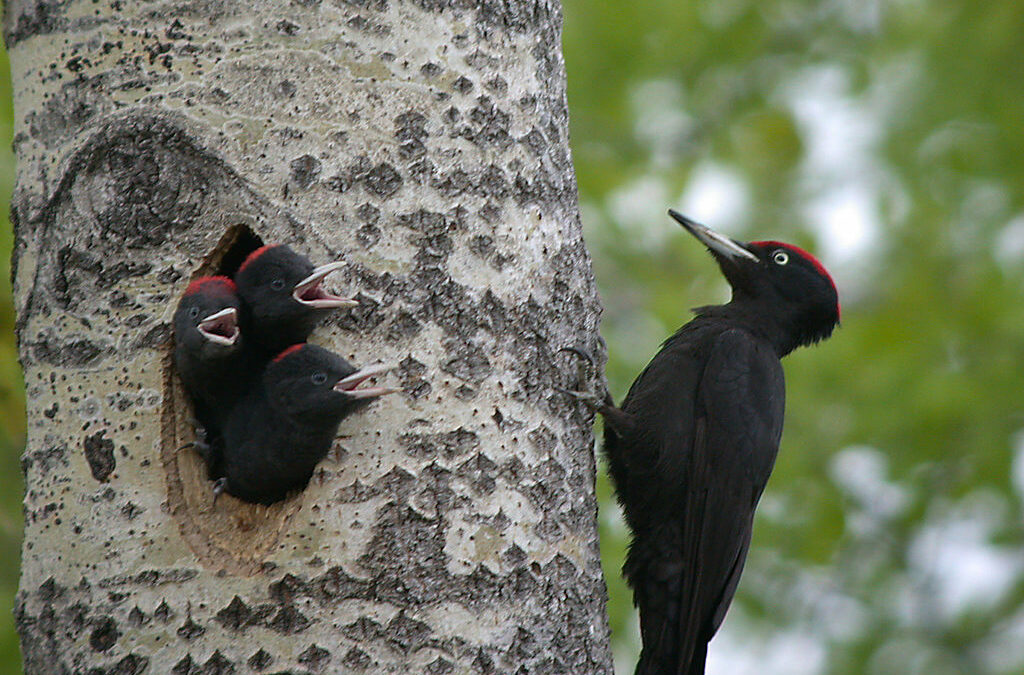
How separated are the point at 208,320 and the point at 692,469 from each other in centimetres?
196

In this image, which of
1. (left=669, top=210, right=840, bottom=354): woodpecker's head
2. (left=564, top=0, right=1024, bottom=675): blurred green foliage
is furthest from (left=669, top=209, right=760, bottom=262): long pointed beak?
(left=564, top=0, right=1024, bottom=675): blurred green foliage

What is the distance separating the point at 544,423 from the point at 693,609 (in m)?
1.21

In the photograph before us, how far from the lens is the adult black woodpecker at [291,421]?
7.48 ft

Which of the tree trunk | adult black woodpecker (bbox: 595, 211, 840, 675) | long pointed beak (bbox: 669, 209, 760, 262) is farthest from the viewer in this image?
long pointed beak (bbox: 669, 209, 760, 262)

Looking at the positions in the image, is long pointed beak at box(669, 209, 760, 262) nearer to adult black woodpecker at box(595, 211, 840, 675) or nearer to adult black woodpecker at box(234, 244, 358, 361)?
adult black woodpecker at box(595, 211, 840, 675)

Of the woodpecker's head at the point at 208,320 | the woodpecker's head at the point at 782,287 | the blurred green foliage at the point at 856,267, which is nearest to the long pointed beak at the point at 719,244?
the woodpecker's head at the point at 782,287

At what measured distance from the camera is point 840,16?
6324 mm

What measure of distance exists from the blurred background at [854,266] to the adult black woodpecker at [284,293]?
2.60 metres

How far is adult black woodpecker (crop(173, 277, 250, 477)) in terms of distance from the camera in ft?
7.55

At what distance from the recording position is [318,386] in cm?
228

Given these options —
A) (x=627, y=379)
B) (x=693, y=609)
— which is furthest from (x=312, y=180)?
(x=627, y=379)

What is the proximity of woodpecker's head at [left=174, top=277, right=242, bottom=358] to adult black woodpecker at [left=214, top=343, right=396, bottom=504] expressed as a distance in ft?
0.44

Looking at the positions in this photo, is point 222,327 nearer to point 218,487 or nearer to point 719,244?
point 218,487

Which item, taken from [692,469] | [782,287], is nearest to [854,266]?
[782,287]
